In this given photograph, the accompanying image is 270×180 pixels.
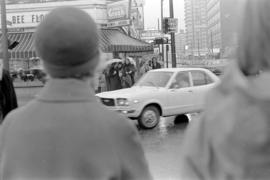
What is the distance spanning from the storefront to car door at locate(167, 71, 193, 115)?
10.8 metres

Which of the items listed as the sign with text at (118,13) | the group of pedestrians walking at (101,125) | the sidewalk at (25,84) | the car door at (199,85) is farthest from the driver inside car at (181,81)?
Answer: the sidewalk at (25,84)

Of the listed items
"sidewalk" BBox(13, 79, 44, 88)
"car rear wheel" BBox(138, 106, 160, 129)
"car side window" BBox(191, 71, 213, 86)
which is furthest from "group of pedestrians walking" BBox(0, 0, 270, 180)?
"sidewalk" BBox(13, 79, 44, 88)

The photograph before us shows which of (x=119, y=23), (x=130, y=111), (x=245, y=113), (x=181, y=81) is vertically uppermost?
(x=119, y=23)

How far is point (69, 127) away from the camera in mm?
1521

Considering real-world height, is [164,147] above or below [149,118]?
below

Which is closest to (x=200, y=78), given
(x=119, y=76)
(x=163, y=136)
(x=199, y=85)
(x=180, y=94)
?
(x=199, y=85)

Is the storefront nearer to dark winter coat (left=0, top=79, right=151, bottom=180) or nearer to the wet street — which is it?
the wet street

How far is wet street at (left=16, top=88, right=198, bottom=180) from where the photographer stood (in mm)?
6246

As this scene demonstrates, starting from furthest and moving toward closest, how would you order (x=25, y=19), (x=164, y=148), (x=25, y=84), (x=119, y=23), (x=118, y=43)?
(x=25, y=84), (x=25, y=19), (x=119, y=23), (x=118, y=43), (x=164, y=148)

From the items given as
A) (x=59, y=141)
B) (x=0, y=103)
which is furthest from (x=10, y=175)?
(x=0, y=103)

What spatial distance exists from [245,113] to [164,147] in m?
6.89

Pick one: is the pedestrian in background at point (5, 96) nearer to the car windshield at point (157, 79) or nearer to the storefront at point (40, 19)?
the car windshield at point (157, 79)

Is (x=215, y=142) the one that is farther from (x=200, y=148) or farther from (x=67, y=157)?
(x=67, y=157)

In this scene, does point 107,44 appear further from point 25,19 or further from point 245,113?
point 245,113
